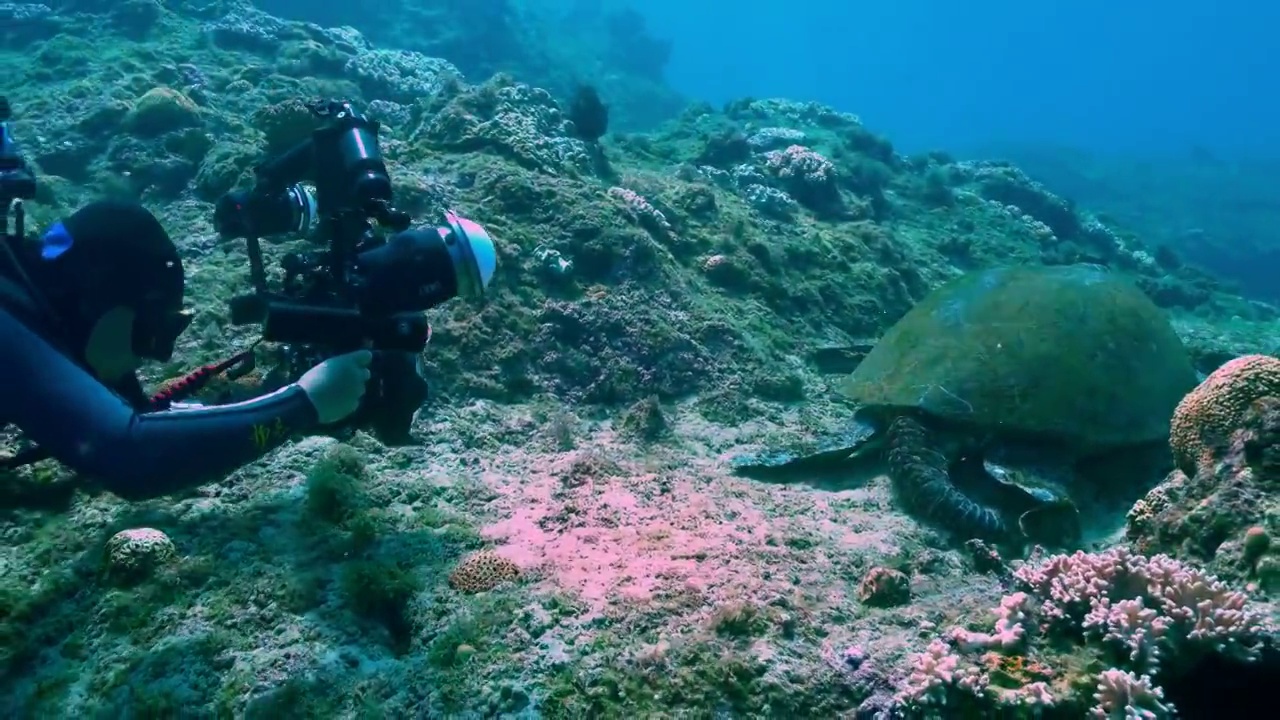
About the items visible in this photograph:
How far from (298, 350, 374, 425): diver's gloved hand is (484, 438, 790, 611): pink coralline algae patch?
3.56ft

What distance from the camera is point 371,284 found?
329 centimetres

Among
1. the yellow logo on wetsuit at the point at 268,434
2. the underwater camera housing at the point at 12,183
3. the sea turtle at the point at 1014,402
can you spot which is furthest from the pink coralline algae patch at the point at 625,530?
the underwater camera housing at the point at 12,183

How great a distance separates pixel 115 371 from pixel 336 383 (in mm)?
976

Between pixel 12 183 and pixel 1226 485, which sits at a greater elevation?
pixel 1226 485

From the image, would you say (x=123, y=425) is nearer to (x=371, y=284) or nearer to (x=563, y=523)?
(x=371, y=284)

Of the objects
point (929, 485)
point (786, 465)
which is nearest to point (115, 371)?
point (786, 465)

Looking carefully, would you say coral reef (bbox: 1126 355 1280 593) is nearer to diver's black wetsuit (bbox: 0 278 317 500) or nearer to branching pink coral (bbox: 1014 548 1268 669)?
branching pink coral (bbox: 1014 548 1268 669)

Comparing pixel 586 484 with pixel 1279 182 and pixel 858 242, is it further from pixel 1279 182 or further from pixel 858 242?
pixel 1279 182

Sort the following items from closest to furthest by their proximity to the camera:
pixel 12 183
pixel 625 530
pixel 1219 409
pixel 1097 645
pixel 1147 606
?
1. pixel 1097 645
2. pixel 1147 606
3. pixel 12 183
4. pixel 1219 409
5. pixel 625 530

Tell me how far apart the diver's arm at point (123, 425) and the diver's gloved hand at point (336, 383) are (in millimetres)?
52

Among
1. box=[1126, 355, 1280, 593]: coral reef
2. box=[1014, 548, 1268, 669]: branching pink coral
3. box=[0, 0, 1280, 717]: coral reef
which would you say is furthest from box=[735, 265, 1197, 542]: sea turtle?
box=[1014, 548, 1268, 669]: branching pink coral

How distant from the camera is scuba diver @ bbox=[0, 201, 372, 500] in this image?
291 centimetres

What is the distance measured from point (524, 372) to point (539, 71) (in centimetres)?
2414

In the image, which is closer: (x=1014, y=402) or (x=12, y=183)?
(x=12, y=183)
